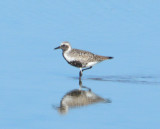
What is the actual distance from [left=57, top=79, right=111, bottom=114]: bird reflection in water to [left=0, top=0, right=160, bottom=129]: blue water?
101mm

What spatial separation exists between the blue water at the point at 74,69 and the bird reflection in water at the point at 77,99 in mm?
101

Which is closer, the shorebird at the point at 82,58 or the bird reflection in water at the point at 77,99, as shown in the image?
the bird reflection in water at the point at 77,99

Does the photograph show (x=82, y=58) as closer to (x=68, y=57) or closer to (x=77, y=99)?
(x=68, y=57)

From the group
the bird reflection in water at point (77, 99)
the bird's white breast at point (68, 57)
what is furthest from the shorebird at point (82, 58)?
the bird reflection in water at point (77, 99)

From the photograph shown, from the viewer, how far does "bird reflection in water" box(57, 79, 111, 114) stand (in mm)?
12202

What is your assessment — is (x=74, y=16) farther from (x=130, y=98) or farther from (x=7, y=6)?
(x=130, y=98)


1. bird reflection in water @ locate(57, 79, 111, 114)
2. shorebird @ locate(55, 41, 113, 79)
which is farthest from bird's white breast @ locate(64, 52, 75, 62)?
bird reflection in water @ locate(57, 79, 111, 114)

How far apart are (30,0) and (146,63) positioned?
24.3 ft

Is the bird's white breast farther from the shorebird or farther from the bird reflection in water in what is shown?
the bird reflection in water

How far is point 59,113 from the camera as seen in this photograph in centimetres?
1169

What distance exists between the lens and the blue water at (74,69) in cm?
1144

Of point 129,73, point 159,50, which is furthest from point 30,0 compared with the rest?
point 129,73

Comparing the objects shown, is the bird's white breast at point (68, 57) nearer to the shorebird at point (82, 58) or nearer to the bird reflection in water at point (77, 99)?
the shorebird at point (82, 58)

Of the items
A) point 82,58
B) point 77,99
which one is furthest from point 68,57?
point 77,99
